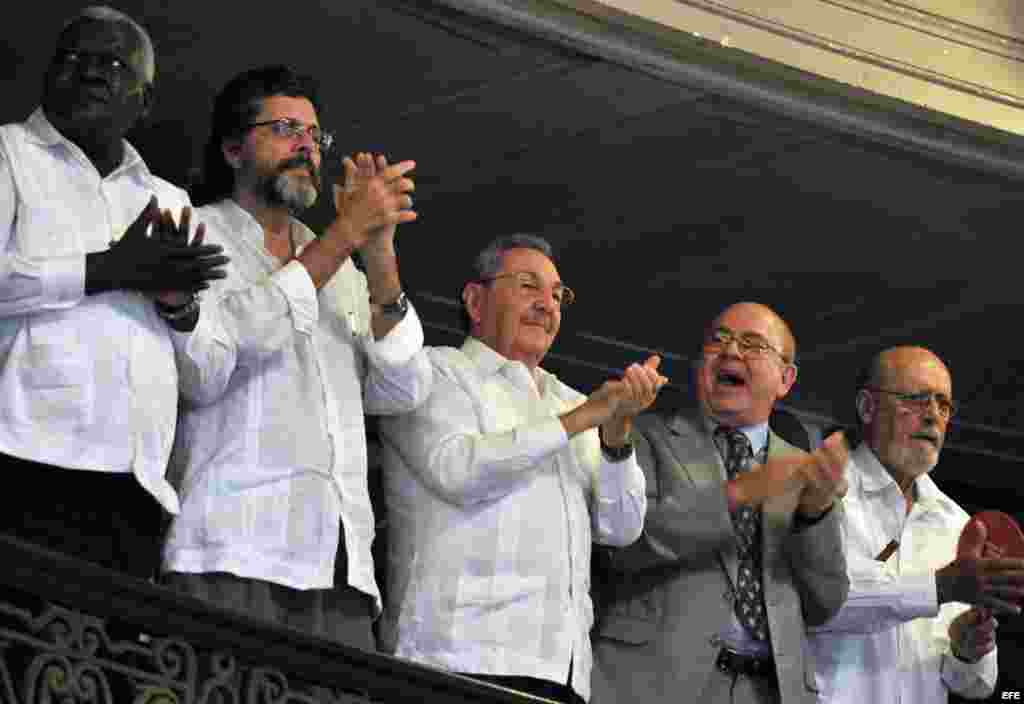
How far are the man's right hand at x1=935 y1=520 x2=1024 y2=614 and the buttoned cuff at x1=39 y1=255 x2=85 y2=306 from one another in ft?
6.76

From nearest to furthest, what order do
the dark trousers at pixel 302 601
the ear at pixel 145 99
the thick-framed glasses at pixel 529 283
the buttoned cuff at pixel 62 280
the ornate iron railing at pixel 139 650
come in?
the ornate iron railing at pixel 139 650 → the buttoned cuff at pixel 62 280 → the dark trousers at pixel 302 601 → the ear at pixel 145 99 → the thick-framed glasses at pixel 529 283

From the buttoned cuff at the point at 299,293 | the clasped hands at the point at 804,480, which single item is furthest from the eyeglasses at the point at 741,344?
the buttoned cuff at the point at 299,293

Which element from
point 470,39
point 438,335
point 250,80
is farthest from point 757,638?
point 438,335

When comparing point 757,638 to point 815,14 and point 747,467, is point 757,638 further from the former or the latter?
point 815,14

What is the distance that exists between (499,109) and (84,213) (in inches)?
97.2

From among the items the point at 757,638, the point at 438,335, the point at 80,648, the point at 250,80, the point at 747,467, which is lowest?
the point at 80,648

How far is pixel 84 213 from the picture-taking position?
14.9 feet

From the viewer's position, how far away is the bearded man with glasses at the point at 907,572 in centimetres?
539

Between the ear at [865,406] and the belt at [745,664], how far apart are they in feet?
2.84

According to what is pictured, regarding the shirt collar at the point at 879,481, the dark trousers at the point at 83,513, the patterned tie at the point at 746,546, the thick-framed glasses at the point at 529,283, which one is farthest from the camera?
the shirt collar at the point at 879,481

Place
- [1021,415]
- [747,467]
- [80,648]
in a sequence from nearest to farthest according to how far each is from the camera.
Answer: [80,648], [747,467], [1021,415]

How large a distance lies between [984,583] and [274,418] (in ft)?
5.41

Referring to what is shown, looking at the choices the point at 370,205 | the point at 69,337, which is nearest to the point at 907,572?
the point at 370,205

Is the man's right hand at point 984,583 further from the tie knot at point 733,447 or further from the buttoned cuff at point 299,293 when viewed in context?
the buttoned cuff at point 299,293
